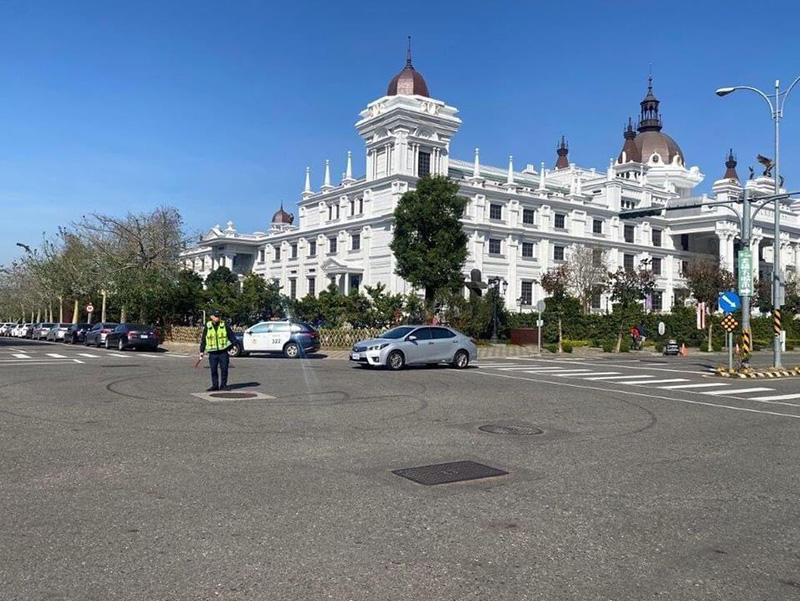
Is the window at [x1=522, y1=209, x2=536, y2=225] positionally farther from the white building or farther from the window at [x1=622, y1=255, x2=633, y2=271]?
the window at [x1=622, y1=255, x2=633, y2=271]

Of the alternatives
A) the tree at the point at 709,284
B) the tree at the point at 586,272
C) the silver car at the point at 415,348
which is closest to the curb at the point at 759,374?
the silver car at the point at 415,348

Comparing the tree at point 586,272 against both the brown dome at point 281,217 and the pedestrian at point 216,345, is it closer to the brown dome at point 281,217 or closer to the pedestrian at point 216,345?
the brown dome at point 281,217

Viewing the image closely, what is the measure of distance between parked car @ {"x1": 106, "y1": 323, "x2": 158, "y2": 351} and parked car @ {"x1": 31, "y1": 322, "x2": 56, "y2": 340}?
2324 cm

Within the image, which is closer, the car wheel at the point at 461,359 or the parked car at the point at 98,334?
the car wheel at the point at 461,359

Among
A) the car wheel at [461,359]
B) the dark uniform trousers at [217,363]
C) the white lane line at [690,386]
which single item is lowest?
the white lane line at [690,386]

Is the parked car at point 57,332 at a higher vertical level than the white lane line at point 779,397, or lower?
higher

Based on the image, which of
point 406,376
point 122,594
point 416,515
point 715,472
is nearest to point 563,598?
point 416,515

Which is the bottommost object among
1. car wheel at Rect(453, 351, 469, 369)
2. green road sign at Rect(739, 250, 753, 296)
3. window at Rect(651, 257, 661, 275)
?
car wheel at Rect(453, 351, 469, 369)

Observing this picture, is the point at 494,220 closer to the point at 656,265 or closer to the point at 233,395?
the point at 656,265

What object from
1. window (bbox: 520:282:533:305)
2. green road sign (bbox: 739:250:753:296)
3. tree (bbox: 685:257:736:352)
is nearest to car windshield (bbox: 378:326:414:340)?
green road sign (bbox: 739:250:753:296)

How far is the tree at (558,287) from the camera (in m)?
49.7

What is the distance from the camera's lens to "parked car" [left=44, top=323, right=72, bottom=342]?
170 ft

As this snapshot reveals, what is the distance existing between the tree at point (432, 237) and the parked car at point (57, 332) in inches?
1027

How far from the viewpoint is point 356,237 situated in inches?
2670
